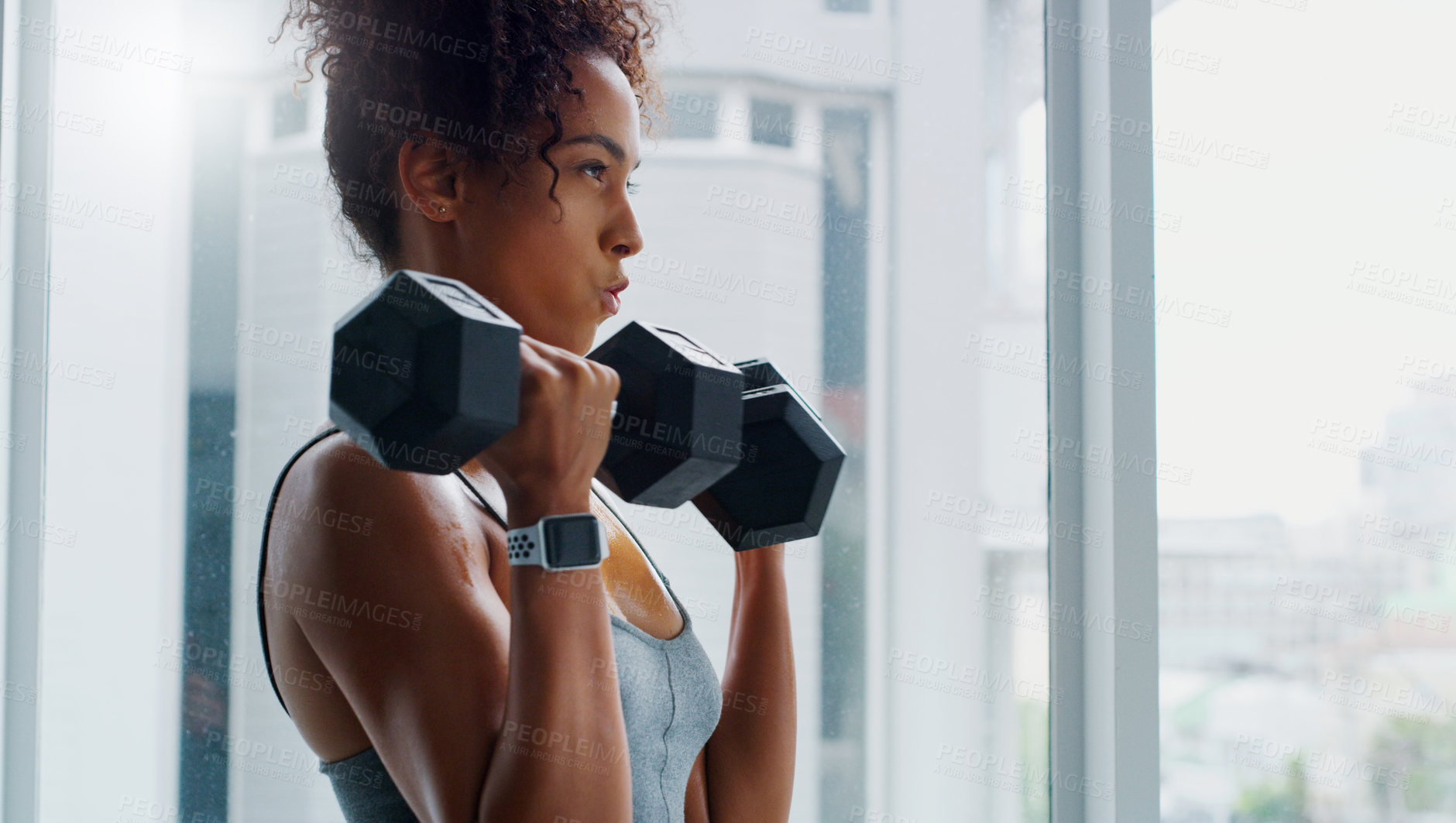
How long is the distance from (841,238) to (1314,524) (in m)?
0.83

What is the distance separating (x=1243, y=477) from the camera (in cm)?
152

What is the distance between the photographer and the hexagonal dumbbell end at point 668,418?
862mm

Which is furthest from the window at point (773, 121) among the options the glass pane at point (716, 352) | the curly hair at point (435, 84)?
the curly hair at point (435, 84)

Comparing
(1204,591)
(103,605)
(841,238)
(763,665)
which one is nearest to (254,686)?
(103,605)

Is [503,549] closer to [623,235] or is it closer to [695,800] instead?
[623,235]

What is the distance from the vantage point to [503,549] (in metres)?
0.87

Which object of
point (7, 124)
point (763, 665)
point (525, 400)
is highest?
point (7, 124)

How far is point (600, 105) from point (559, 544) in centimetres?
45

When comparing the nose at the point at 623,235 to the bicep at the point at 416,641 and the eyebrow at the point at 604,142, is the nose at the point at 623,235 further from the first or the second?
the bicep at the point at 416,641

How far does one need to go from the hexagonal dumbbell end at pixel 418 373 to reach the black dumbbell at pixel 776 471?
15.0 inches

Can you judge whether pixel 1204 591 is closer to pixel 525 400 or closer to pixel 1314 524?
pixel 1314 524

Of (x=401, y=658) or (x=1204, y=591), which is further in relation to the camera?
(x=1204, y=591)

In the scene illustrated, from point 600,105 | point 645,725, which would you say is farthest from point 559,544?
point 600,105

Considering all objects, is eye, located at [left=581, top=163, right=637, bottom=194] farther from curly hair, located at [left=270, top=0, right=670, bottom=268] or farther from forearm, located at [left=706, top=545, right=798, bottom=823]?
forearm, located at [left=706, top=545, right=798, bottom=823]
